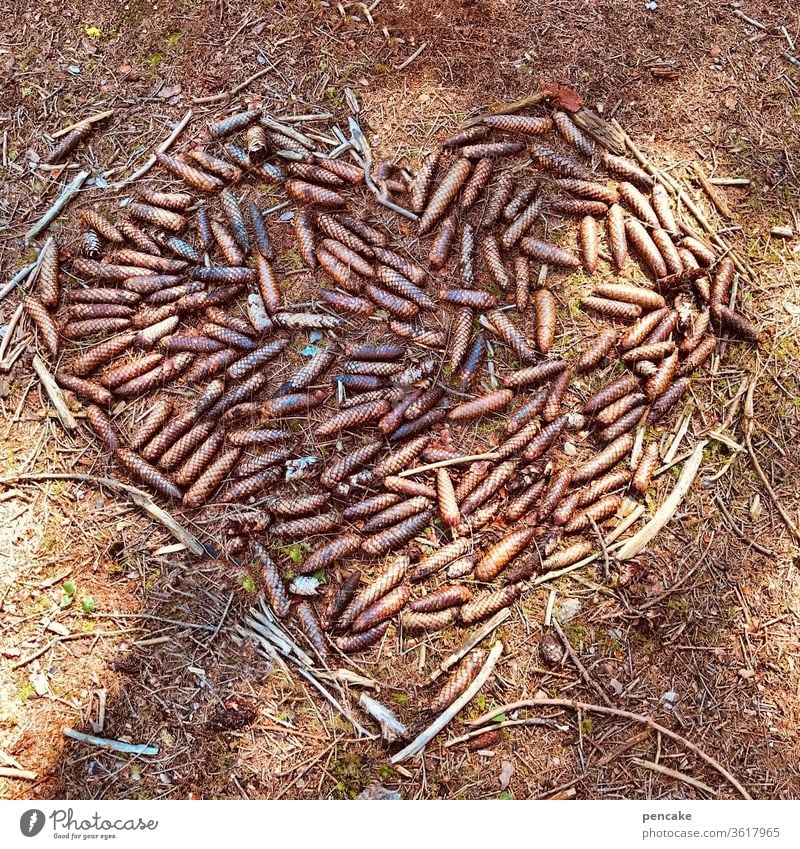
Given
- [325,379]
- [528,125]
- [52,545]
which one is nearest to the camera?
[52,545]

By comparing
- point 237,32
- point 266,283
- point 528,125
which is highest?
point 237,32

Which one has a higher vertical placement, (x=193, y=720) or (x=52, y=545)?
(x=52, y=545)

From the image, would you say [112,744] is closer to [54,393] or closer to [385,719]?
[385,719]

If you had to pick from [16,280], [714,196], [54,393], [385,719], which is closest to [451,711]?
[385,719]

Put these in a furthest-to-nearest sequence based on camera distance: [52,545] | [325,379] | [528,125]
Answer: [528,125]
[325,379]
[52,545]

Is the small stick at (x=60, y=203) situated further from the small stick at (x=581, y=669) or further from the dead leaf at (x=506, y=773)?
the dead leaf at (x=506, y=773)
